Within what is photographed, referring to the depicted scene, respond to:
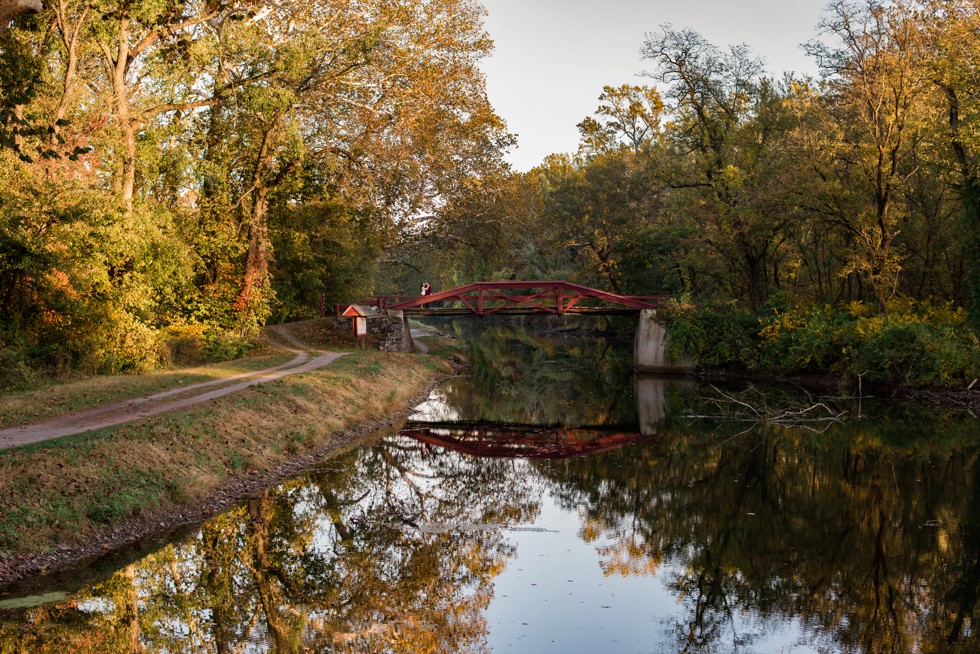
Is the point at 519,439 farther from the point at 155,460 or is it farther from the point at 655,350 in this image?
the point at 655,350

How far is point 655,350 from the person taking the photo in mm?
42281

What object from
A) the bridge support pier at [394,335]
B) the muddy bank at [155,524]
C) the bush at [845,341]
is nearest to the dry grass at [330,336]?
the bridge support pier at [394,335]

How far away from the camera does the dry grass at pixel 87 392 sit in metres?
16.5

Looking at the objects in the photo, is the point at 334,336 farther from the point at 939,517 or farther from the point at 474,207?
the point at 939,517

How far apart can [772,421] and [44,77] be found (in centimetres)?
2191

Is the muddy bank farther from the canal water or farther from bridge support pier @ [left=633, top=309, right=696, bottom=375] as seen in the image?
bridge support pier @ [left=633, top=309, right=696, bottom=375]

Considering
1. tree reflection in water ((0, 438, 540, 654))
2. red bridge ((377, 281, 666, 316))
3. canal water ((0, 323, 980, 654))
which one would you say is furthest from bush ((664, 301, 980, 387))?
tree reflection in water ((0, 438, 540, 654))

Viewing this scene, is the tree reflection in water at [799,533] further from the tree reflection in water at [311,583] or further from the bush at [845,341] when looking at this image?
the bush at [845,341]

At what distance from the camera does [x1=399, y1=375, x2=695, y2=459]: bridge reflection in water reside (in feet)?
74.8

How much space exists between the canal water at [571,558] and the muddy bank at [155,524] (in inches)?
A: 15.0

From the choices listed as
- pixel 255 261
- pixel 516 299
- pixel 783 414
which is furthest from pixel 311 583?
pixel 516 299

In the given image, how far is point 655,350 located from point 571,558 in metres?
29.9

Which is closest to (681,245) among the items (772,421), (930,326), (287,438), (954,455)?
(930,326)

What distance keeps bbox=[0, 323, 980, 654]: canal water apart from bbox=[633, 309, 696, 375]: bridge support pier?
17459 mm
